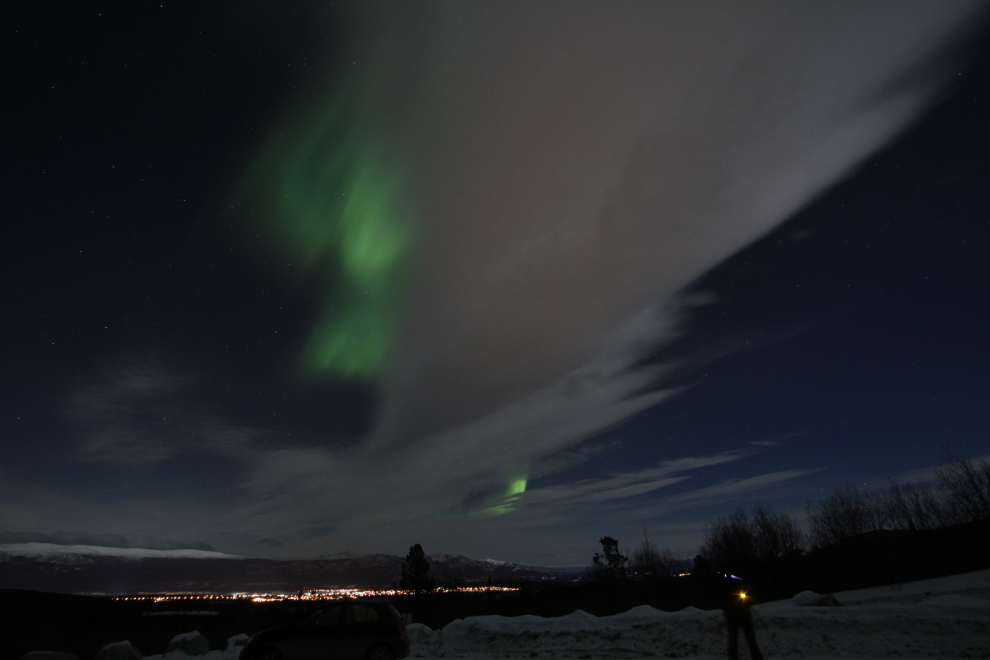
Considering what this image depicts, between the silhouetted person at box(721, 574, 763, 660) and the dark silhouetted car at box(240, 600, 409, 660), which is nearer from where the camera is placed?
the silhouetted person at box(721, 574, 763, 660)

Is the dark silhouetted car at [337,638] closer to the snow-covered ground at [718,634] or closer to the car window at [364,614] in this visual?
the car window at [364,614]

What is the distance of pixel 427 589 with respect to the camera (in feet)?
332

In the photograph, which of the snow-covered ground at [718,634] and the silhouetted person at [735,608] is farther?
the snow-covered ground at [718,634]

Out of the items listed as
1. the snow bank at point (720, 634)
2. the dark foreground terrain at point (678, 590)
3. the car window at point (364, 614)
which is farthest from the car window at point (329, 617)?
the dark foreground terrain at point (678, 590)

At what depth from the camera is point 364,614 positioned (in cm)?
1652

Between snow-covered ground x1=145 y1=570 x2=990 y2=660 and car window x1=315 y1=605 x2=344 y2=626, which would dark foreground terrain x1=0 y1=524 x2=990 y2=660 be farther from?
car window x1=315 y1=605 x2=344 y2=626

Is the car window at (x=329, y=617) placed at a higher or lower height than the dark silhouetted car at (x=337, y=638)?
higher

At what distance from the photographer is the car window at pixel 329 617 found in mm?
16031

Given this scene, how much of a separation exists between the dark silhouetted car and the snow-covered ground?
5.11 meters

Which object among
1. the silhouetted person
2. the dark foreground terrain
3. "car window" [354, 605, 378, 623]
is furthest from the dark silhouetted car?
the dark foreground terrain

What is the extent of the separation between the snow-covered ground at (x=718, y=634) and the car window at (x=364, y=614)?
554cm

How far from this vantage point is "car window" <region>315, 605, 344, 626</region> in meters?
16.0

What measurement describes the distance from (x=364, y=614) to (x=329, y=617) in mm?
1131

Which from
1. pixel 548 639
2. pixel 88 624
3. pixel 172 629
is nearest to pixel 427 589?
pixel 172 629
